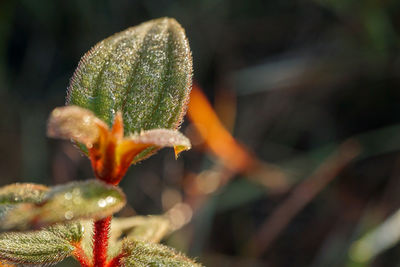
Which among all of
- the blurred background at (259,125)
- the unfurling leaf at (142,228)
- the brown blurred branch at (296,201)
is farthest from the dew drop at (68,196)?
the brown blurred branch at (296,201)

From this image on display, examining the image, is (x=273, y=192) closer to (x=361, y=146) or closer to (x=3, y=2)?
(x=361, y=146)

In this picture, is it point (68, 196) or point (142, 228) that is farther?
point (142, 228)

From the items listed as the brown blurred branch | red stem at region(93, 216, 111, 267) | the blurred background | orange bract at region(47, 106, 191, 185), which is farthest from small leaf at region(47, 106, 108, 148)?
the brown blurred branch

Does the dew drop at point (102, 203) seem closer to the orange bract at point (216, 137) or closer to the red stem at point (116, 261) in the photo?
the red stem at point (116, 261)

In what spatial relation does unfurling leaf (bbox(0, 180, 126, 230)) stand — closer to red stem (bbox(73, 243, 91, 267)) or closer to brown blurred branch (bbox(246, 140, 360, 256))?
red stem (bbox(73, 243, 91, 267))

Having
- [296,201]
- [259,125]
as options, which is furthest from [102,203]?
[259,125]

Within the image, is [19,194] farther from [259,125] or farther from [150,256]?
[259,125]
